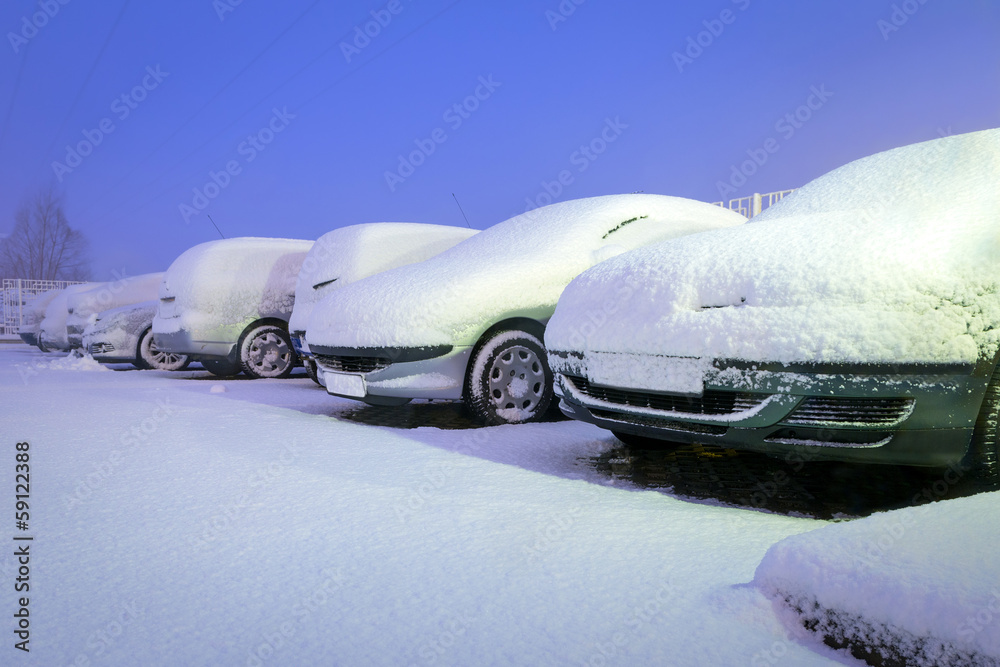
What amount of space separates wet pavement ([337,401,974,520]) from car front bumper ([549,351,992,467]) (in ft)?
0.96

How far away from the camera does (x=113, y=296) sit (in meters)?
12.1

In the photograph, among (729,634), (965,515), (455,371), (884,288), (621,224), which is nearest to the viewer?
(729,634)

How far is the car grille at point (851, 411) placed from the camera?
273cm

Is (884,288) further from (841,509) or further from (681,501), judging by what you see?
(681,501)

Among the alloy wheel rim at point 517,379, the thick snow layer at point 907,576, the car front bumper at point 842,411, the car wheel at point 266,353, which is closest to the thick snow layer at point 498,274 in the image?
the alloy wheel rim at point 517,379

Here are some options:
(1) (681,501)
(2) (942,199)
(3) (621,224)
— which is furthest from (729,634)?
(3) (621,224)

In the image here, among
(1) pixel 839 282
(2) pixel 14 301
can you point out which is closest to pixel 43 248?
(2) pixel 14 301

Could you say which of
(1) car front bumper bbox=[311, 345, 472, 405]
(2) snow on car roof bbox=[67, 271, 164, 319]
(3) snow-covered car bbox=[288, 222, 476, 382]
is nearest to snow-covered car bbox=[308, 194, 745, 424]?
(1) car front bumper bbox=[311, 345, 472, 405]

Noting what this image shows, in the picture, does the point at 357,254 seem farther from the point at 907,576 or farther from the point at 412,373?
the point at 907,576

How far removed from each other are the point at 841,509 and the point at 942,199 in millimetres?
1463

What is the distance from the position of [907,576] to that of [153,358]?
10.8m

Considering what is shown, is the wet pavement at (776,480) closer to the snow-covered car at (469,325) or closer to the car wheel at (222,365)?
the snow-covered car at (469,325)

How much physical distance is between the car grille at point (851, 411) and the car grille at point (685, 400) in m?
0.16

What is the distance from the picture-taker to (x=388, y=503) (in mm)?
3074
